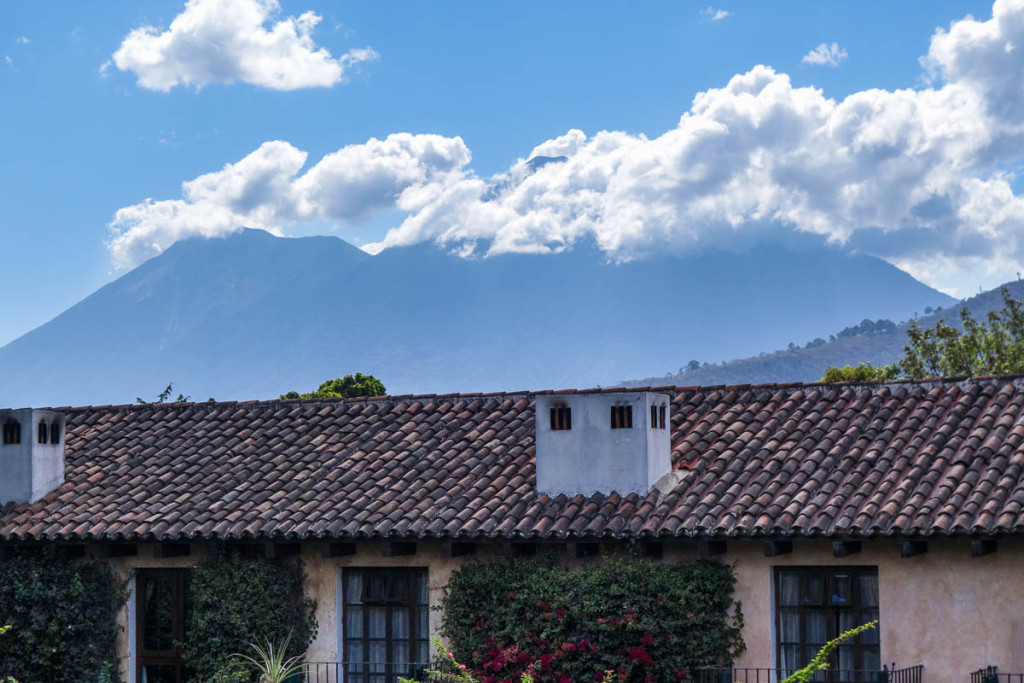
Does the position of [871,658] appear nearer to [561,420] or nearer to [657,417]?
[657,417]

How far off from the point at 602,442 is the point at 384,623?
11.7ft

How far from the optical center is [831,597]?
1511 centimetres

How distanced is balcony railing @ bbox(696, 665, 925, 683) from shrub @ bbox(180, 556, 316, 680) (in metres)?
5.19

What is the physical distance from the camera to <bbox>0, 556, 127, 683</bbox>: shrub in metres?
17.5

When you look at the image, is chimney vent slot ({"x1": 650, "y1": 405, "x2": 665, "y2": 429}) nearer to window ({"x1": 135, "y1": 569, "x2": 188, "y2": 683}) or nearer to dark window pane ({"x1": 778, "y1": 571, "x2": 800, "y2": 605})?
dark window pane ({"x1": 778, "y1": 571, "x2": 800, "y2": 605})

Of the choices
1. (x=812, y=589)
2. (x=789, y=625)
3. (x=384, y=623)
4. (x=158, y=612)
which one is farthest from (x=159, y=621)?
(x=812, y=589)

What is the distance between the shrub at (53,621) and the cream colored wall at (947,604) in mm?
8583

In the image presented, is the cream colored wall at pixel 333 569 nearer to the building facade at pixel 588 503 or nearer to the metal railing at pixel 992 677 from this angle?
the building facade at pixel 588 503

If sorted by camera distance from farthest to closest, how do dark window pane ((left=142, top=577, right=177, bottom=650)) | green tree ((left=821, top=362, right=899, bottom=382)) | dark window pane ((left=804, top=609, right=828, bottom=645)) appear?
green tree ((left=821, top=362, right=899, bottom=382))
dark window pane ((left=142, top=577, right=177, bottom=650))
dark window pane ((left=804, top=609, right=828, bottom=645))

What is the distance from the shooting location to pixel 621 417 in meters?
16.6

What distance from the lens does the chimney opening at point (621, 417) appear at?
16.5 meters

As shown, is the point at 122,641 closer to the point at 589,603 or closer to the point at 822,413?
the point at 589,603

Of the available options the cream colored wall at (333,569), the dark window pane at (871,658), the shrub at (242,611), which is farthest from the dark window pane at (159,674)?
the dark window pane at (871,658)

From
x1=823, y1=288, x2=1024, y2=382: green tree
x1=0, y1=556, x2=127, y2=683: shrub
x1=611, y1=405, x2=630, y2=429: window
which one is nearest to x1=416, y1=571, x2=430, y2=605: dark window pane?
x1=611, y1=405, x2=630, y2=429: window
